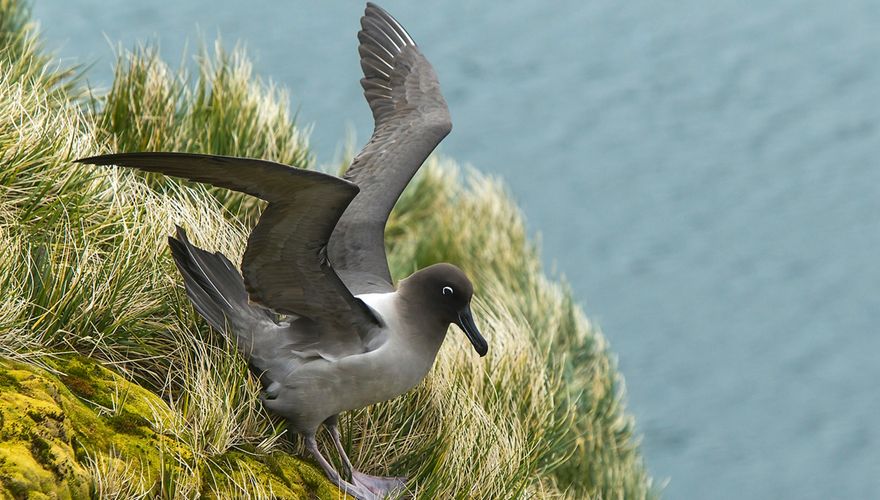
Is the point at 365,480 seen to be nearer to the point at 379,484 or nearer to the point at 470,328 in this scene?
the point at 379,484

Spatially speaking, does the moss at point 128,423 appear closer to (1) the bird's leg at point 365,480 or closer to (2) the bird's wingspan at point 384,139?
(1) the bird's leg at point 365,480

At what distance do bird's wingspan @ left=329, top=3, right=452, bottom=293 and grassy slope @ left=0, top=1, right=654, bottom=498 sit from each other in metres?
0.54

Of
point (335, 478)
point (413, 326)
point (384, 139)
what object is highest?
point (384, 139)

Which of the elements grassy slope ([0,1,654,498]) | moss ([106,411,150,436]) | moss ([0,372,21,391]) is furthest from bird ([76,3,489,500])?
moss ([0,372,21,391])

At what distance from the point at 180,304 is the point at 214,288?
0.29m

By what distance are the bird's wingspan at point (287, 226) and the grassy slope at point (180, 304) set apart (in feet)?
1.20

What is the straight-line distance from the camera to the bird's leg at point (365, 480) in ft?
15.1

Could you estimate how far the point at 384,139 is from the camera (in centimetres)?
584

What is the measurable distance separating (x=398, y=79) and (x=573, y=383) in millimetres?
3320

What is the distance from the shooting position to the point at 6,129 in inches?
202

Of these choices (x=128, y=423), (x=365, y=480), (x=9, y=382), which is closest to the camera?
(x=9, y=382)

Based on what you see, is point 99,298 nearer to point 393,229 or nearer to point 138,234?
point 138,234

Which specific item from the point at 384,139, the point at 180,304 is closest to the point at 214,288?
the point at 180,304

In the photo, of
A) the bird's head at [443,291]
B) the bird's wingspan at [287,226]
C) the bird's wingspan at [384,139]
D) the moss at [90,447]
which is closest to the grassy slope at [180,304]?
the moss at [90,447]
